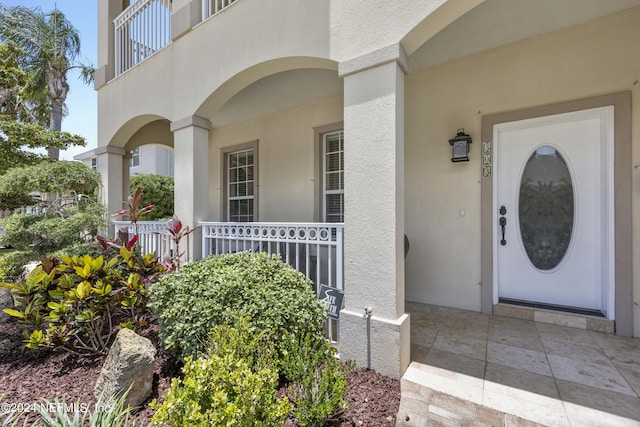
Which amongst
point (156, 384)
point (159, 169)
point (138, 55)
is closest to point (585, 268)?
point (156, 384)

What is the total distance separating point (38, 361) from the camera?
2898 mm

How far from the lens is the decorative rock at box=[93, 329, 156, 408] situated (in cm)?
210

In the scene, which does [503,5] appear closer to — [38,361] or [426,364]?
[426,364]

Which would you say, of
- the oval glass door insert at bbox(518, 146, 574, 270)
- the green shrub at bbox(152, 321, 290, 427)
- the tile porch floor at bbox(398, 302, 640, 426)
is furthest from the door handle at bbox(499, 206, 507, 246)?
the green shrub at bbox(152, 321, 290, 427)

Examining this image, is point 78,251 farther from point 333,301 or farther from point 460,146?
point 460,146

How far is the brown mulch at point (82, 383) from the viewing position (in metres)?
2.12

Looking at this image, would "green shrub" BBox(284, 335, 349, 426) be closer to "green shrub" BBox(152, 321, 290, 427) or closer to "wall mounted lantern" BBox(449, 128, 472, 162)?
"green shrub" BBox(152, 321, 290, 427)

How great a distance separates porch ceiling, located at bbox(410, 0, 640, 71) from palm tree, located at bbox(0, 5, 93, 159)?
490 inches

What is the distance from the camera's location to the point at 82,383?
2.52 m

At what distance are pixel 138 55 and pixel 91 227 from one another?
3.29 m

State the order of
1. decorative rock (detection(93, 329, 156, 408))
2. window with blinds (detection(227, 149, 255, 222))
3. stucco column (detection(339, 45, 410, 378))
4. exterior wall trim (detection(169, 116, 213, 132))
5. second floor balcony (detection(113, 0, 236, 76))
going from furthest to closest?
window with blinds (detection(227, 149, 255, 222)) → second floor balcony (detection(113, 0, 236, 76)) → exterior wall trim (detection(169, 116, 213, 132)) → stucco column (detection(339, 45, 410, 378)) → decorative rock (detection(93, 329, 156, 408))

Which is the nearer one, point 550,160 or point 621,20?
point 621,20

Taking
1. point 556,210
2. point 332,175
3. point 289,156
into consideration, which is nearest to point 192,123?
point 289,156

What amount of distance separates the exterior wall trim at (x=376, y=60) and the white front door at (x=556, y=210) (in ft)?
6.67
